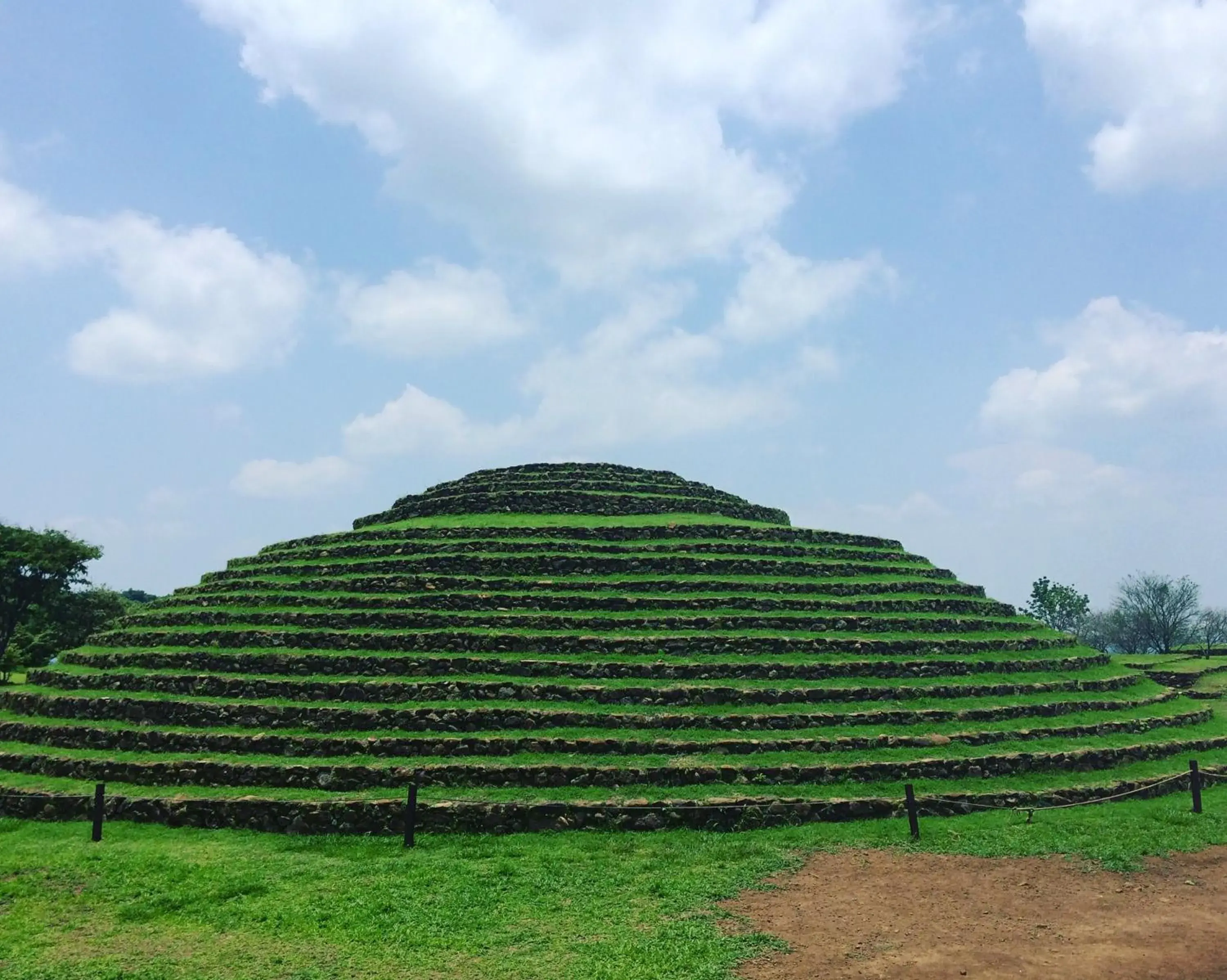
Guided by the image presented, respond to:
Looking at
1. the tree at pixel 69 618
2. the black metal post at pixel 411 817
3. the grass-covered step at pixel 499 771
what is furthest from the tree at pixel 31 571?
the black metal post at pixel 411 817

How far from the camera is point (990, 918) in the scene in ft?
32.0

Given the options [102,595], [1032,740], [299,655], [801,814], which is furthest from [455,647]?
[102,595]

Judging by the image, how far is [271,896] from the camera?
10.6m

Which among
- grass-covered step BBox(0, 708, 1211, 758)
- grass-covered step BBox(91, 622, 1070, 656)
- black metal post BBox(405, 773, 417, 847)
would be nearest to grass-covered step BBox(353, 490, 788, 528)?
grass-covered step BBox(91, 622, 1070, 656)

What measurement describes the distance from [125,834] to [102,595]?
35.5 m

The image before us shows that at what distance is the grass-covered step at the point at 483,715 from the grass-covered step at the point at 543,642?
6.32 feet

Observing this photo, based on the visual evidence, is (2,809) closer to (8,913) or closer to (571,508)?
(8,913)

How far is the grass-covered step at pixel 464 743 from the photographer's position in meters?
14.8

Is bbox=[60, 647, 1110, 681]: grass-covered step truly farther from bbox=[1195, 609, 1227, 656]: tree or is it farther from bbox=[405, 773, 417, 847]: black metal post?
bbox=[1195, 609, 1227, 656]: tree

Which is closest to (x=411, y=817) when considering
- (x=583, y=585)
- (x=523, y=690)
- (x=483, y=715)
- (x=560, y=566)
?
(x=483, y=715)

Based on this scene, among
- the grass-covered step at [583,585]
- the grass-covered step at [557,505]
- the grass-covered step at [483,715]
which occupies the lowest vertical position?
the grass-covered step at [483,715]

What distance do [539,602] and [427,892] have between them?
930 cm

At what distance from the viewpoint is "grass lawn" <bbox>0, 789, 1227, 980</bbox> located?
28.6ft

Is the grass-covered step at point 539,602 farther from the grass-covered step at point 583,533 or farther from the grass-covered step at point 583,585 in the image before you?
the grass-covered step at point 583,533
